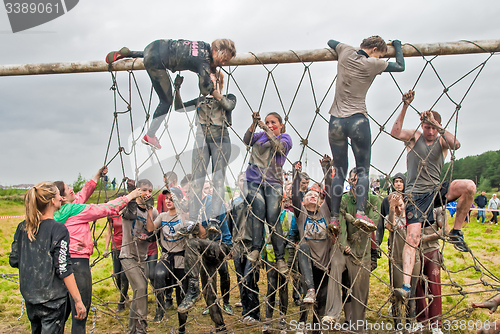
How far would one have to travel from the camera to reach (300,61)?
11.4ft

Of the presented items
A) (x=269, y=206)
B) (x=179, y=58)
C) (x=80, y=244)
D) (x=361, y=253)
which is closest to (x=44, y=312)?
(x=80, y=244)

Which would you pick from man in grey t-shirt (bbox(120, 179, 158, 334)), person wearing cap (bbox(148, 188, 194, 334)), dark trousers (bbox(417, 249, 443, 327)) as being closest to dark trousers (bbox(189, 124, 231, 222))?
person wearing cap (bbox(148, 188, 194, 334))

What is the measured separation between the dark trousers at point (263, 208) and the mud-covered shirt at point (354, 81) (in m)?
0.88

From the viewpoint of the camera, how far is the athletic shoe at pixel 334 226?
3.00 meters

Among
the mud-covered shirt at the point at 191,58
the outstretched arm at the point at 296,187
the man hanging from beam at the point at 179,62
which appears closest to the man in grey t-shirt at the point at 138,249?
the man hanging from beam at the point at 179,62

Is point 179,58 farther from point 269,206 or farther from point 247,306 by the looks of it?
point 247,306

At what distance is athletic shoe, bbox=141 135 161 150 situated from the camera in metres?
3.44

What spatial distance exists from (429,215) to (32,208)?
3.38 m

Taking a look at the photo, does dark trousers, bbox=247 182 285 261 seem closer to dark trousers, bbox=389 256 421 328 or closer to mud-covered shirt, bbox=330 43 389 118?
mud-covered shirt, bbox=330 43 389 118

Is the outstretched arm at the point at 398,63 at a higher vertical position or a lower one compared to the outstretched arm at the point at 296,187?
higher

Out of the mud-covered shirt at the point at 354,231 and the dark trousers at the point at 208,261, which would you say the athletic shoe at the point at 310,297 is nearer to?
the mud-covered shirt at the point at 354,231

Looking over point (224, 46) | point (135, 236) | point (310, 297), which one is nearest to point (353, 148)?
point (310, 297)

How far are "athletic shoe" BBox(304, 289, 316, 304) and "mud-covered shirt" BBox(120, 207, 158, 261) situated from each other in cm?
172

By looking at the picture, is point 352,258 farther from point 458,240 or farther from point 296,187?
point 458,240
